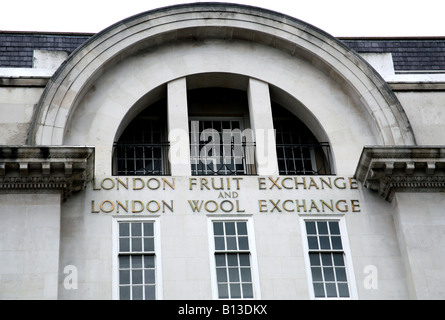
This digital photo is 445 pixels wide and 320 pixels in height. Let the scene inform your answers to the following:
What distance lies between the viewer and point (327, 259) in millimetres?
23719

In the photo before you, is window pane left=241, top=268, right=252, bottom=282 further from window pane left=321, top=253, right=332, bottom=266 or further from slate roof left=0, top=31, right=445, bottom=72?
slate roof left=0, top=31, right=445, bottom=72

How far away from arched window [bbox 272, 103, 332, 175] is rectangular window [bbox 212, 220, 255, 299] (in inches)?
125

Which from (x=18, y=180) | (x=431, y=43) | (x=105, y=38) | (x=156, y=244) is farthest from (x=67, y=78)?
(x=431, y=43)

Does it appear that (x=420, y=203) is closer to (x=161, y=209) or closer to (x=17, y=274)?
(x=161, y=209)

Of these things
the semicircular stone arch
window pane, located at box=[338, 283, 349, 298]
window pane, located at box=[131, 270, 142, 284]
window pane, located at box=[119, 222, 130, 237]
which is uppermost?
the semicircular stone arch

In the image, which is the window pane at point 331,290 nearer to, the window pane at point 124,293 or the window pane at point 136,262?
the window pane at point 136,262

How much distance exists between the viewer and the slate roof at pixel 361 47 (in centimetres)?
2708

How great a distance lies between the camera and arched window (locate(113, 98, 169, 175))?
26.1 metres

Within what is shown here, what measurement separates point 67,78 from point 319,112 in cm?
707

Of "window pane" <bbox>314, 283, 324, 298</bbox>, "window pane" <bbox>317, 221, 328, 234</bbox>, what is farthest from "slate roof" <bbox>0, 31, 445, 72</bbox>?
"window pane" <bbox>314, 283, 324, 298</bbox>

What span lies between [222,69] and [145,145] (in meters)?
3.17

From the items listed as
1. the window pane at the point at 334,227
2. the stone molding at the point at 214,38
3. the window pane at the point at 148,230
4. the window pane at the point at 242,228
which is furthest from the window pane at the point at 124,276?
the window pane at the point at 334,227

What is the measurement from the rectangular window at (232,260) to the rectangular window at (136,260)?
1610 mm

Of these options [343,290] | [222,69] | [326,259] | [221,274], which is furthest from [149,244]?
[222,69]
